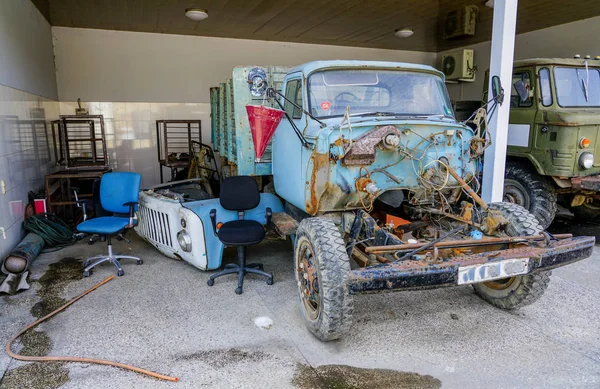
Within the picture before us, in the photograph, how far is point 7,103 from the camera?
528 cm

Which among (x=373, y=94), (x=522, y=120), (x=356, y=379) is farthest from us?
(x=522, y=120)

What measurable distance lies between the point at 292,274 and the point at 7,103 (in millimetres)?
3991

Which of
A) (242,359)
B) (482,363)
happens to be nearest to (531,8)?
(482,363)

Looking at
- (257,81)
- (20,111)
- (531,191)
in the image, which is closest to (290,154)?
(257,81)

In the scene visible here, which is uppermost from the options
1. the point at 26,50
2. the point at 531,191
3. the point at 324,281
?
the point at 26,50

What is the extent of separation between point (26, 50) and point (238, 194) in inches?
171

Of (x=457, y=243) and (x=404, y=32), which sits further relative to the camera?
Result: (x=404, y=32)

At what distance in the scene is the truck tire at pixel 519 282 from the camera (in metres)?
3.51

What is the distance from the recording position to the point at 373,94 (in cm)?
410

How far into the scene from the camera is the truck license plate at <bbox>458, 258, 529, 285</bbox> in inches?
116

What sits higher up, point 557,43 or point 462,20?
point 462,20

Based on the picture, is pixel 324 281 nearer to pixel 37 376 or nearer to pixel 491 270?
pixel 491 270

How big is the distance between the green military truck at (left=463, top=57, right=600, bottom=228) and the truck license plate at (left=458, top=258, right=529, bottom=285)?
2.93 metres

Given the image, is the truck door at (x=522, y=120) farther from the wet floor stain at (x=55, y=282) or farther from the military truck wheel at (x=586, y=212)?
the wet floor stain at (x=55, y=282)
